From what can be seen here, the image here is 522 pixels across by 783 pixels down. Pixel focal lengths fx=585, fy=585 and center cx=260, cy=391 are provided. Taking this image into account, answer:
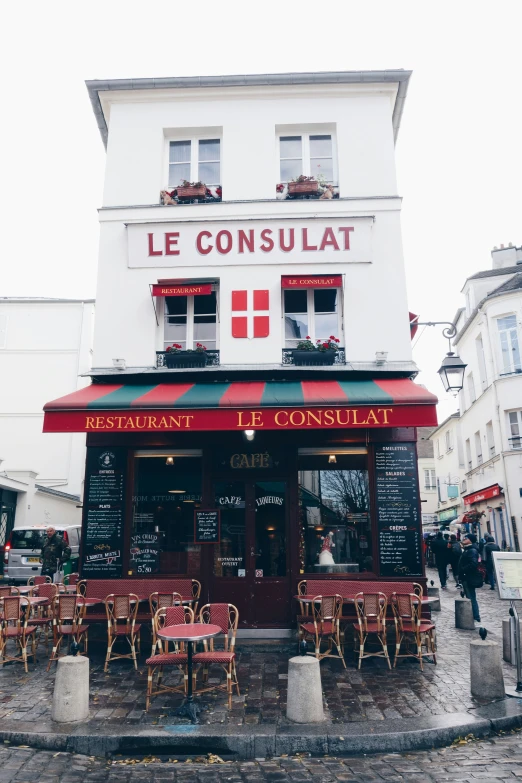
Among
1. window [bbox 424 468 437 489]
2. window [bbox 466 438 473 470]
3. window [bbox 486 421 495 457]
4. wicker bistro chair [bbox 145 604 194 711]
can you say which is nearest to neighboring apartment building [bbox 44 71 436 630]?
wicker bistro chair [bbox 145 604 194 711]

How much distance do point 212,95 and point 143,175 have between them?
2231mm

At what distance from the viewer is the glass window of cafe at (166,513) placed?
33.4 feet

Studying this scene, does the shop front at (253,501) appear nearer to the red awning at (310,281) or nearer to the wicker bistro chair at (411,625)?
the wicker bistro chair at (411,625)

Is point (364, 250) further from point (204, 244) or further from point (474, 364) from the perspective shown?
point (474, 364)

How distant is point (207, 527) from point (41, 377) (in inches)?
753

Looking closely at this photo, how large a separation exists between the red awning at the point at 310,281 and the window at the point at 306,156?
2210mm

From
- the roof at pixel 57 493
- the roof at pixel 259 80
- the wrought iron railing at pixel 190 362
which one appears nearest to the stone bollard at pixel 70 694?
the wrought iron railing at pixel 190 362

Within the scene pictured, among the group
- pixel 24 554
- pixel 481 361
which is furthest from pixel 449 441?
pixel 24 554

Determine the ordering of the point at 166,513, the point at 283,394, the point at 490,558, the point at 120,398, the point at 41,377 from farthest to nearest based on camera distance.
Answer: the point at 41,377 → the point at 490,558 → the point at 166,513 → the point at 120,398 → the point at 283,394

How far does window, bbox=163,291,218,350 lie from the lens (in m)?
11.2

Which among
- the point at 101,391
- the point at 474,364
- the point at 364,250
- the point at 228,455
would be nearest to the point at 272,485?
the point at 228,455

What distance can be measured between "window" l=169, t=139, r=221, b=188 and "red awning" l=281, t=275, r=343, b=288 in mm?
2686

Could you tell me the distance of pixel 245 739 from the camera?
226 inches

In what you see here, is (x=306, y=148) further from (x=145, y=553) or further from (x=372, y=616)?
(x=372, y=616)
